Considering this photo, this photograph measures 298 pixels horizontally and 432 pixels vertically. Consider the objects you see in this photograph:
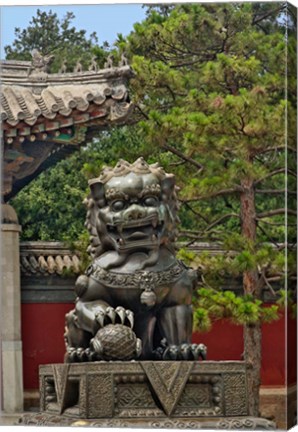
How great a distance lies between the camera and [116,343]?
37.3 feet

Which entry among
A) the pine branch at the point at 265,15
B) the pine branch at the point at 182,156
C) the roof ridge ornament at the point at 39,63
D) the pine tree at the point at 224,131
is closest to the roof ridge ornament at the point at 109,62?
the pine tree at the point at 224,131

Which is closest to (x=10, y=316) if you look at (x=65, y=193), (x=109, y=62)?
(x=65, y=193)

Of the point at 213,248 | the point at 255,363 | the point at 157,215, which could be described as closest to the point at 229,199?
the point at 213,248

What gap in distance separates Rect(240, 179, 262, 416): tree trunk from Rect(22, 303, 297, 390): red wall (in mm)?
79

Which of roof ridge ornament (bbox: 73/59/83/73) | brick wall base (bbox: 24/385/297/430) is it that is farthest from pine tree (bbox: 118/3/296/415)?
roof ridge ornament (bbox: 73/59/83/73)

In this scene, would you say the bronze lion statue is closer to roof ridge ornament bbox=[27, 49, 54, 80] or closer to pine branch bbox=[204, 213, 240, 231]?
pine branch bbox=[204, 213, 240, 231]


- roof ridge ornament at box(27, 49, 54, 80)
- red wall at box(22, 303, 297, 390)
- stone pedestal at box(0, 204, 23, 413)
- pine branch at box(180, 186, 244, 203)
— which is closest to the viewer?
red wall at box(22, 303, 297, 390)

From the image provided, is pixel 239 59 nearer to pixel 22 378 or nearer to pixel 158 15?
pixel 158 15

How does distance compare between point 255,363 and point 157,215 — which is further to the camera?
point 255,363

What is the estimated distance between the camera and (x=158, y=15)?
14.2 m

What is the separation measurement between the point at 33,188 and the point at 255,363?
82.4 inches

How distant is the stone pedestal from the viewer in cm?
1381

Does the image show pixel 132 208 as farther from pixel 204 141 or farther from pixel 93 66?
pixel 93 66

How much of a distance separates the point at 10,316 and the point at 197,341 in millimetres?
1410
